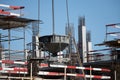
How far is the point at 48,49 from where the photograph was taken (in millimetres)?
14508

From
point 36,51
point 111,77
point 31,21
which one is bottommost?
point 111,77

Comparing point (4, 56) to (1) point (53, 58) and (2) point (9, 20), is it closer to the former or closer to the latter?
(2) point (9, 20)

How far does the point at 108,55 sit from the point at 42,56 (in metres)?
11.8

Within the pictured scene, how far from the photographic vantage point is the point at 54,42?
14164 millimetres

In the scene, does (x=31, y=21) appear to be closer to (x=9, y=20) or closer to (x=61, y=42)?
(x=9, y=20)

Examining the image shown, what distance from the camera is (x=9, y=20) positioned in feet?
64.5

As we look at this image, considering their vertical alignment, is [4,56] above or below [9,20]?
below

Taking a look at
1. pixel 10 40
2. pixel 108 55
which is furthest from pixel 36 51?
pixel 108 55

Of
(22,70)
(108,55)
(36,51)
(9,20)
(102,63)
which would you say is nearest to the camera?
(36,51)

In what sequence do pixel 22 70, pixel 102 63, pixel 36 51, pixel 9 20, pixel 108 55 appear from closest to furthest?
pixel 36 51, pixel 22 70, pixel 9 20, pixel 102 63, pixel 108 55

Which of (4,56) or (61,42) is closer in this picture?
(61,42)

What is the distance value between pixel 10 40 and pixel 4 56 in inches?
39.4

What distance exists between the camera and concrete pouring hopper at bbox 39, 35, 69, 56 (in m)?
14.3

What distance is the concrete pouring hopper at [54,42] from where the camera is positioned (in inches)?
562
